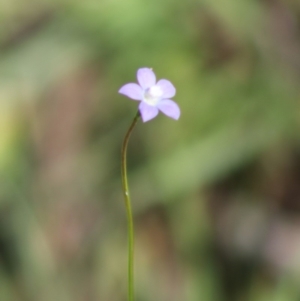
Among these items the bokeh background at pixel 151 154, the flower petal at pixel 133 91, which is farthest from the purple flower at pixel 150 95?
the bokeh background at pixel 151 154

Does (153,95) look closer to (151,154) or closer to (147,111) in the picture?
(147,111)

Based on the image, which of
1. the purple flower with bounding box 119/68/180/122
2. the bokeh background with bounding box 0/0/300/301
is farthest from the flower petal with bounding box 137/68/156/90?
the bokeh background with bounding box 0/0/300/301

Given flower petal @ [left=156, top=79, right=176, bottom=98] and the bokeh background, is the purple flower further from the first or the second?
the bokeh background

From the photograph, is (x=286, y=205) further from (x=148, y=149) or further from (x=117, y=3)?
(x=117, y=3)

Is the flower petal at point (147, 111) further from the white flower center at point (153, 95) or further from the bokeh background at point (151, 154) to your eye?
the bokeh background at point (151, 154)

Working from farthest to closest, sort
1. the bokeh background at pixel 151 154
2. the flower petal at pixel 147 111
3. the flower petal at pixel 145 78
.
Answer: the bokeh background at pixel 151 154, the flower petal at pixel 145 78, the flower petal at pixel 147 111

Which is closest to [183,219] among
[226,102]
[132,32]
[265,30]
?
[226,102]
